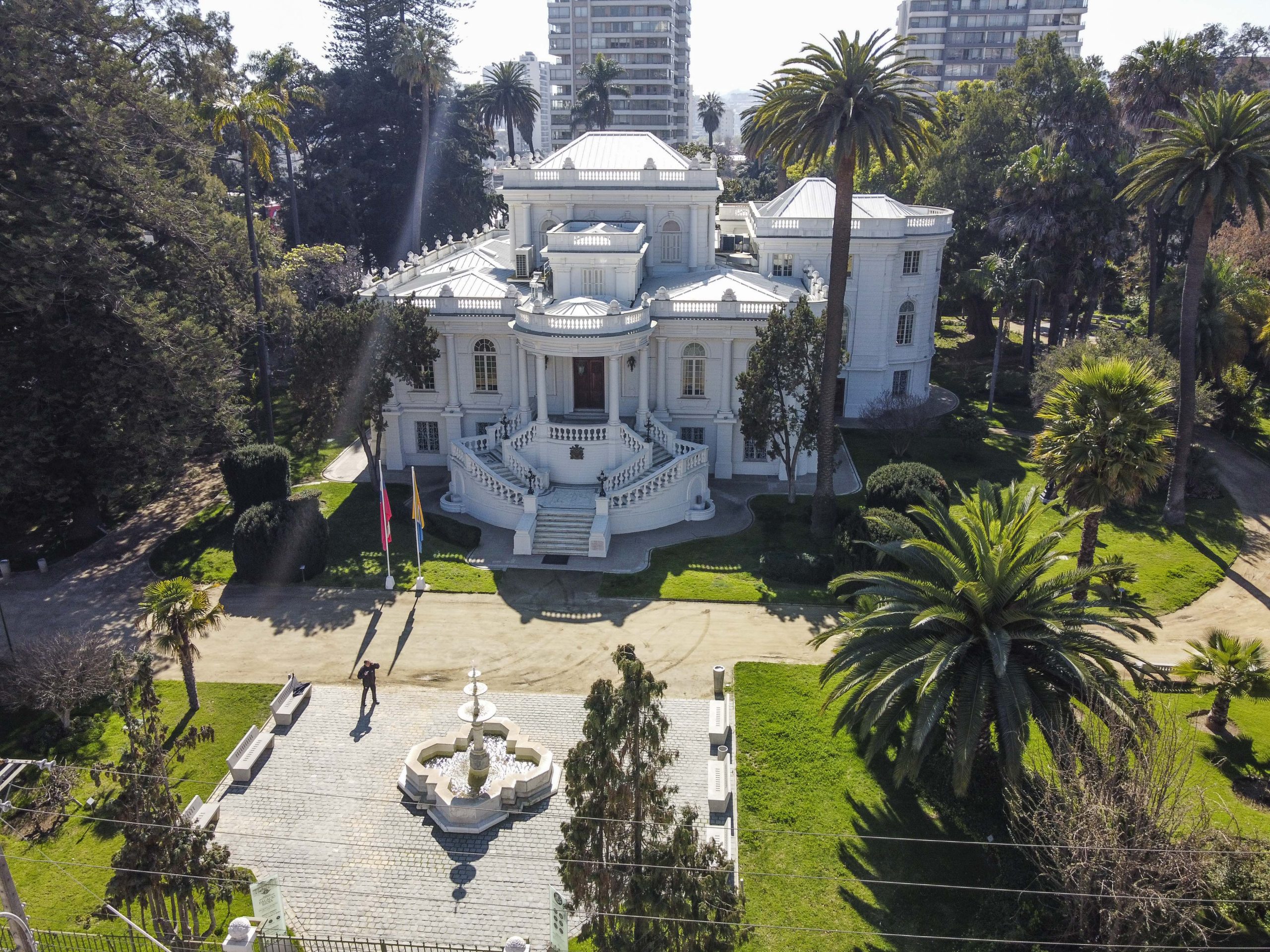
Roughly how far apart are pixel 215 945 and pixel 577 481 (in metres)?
23.3

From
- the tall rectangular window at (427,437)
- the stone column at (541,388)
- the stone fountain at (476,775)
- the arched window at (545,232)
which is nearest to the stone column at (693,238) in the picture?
the arched window at (545,232)

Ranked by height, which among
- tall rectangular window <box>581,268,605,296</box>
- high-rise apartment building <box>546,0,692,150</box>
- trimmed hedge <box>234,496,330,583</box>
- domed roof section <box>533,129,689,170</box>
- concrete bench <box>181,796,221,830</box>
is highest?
high-rise apartment building <box>546,0,692,150</box>

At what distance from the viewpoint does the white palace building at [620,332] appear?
37.8 meters

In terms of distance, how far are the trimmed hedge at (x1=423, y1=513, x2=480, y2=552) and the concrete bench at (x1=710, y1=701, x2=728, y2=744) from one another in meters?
A: 13.6

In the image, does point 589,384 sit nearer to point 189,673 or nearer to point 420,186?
point 189,673

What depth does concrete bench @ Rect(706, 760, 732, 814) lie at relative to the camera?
22.0 m

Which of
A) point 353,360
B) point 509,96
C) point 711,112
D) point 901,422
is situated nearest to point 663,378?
point 901,422

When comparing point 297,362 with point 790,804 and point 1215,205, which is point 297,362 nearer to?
point 790,804

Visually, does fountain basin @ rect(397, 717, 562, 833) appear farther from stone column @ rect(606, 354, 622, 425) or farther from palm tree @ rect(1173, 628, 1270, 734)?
palm tree @ rect(1173, 628, 1270, 734)

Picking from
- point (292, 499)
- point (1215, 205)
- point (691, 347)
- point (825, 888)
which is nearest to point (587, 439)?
point (691, 347)

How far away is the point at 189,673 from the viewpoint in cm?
2583

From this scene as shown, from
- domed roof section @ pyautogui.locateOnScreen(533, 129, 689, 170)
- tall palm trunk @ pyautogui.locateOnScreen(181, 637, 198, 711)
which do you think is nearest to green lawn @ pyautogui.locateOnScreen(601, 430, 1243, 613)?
tall palm trunk @ pyautogui.locateOnScreen(181, 637, 198, 711)

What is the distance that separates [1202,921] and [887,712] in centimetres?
678

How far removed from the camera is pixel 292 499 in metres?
35.1
